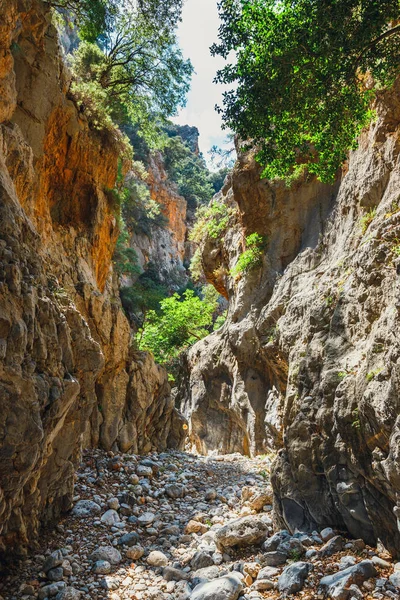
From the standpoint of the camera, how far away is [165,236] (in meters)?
39.0

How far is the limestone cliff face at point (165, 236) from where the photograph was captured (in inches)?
1419

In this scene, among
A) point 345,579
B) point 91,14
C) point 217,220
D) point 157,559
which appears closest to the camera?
point 345,579

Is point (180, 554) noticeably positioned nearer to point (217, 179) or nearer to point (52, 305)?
point (52, 305)

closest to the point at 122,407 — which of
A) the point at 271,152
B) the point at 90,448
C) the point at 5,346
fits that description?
the point at 90,448

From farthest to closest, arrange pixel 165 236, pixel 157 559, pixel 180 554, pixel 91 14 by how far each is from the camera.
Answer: pixel 165 236 < pixel 91 14 < pixel 180 554 < pixel 157 559

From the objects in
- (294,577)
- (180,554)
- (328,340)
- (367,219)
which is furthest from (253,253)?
(294,577)

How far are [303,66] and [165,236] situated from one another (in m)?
34.1

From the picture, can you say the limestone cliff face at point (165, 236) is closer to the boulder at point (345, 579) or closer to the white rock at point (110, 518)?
the white rock at point (110, 518)

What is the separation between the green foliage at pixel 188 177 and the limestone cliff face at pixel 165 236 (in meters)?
1.72

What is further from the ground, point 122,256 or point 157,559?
point 122,256

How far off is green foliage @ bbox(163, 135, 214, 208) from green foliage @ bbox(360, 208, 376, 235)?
Result: 37.6 metres

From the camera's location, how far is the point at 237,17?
→ 230 inches

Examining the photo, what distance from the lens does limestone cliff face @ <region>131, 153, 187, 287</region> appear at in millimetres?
36031

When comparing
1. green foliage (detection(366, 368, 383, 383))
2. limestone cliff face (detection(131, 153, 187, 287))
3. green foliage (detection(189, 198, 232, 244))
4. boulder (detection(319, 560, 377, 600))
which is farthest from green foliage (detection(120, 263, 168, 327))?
boulder (detection(319, 560, 377, 600))
